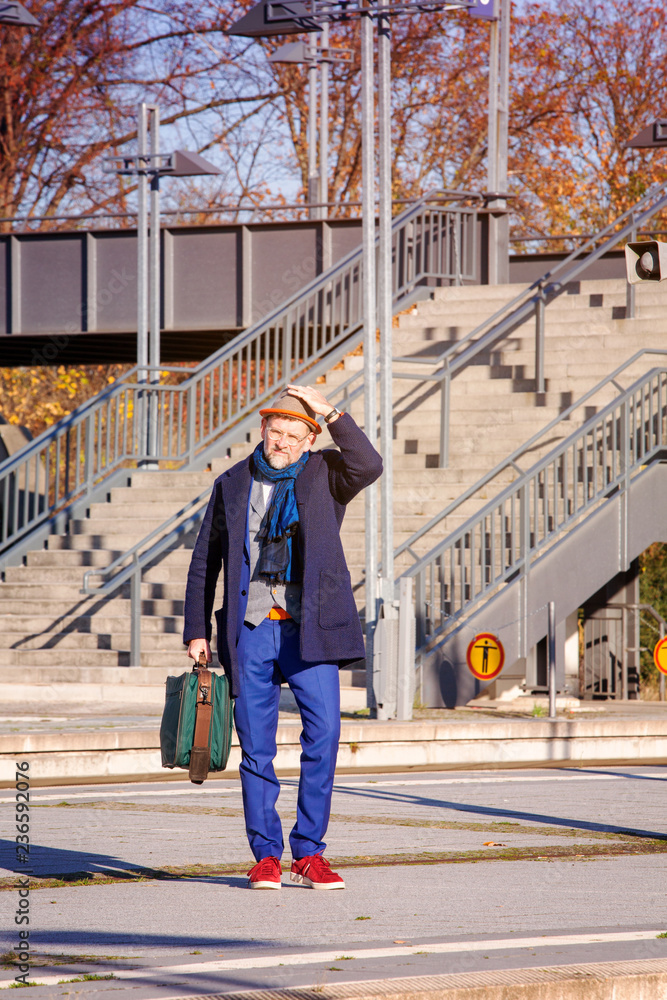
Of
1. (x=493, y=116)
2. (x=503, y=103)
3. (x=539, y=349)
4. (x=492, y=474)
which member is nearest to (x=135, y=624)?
(x=492, y=474)

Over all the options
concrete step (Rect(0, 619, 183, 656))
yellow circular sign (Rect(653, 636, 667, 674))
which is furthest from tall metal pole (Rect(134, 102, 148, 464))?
yellow circular sign (Rect(653, 636, 667, 674))

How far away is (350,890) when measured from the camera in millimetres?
5594

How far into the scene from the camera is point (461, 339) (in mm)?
18250

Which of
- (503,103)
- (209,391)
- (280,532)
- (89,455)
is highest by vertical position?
(503,103)

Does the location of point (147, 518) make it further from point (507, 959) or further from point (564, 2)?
point (564, 2)

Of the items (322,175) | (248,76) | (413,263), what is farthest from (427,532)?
(248,76)

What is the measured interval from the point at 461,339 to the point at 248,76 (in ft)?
76.9

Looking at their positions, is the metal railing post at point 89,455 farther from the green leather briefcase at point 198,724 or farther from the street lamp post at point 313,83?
the green leather briefcase at point 198,724

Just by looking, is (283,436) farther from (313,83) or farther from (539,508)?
(313,83)

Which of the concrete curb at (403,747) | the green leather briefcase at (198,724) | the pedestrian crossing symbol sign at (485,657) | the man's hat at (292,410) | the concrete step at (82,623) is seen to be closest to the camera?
the green leather briefcase at (198,724)

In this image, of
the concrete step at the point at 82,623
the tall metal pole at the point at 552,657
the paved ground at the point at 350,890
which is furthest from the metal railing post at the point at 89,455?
the paved ground at the point at 350,890

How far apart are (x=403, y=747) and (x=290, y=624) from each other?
5518 mm

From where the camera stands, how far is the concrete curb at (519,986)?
3.86m

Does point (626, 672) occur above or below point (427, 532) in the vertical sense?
below
